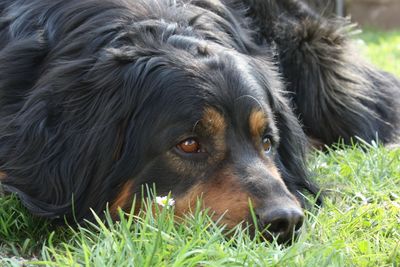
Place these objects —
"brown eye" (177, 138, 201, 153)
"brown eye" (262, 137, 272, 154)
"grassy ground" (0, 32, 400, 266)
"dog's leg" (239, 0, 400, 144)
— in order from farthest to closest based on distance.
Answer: "dog's leg" (239, 0, 400, 144), "brown eye" (262, 137, 272, 154), "brown eye" (177, 138, 201, 153), "grassy ground" (0, 32, 400, 266)

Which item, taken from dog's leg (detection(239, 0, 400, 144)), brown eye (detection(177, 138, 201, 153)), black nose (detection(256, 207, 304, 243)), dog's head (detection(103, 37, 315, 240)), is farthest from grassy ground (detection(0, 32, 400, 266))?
dog's leg (detection(239, 0, 400, 144))

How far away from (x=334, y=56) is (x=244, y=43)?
1.13 metres

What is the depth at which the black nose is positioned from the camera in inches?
111

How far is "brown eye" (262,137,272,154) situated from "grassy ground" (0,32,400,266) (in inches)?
14.6

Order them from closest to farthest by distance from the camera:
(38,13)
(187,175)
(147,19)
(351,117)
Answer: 1. (187,175)
2. (147,19)
3. (38,13)
4. (351,117)

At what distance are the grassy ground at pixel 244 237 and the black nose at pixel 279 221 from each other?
0.06m

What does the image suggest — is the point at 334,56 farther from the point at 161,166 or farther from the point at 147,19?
the point at 161,166

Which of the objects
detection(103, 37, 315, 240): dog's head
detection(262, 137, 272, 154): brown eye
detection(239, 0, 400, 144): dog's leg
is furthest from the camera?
detection(239, 0, 400, 144): dog's leg

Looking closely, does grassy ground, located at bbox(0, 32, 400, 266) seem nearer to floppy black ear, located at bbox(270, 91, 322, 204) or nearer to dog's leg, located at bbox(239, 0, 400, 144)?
floppy black ear, located at bbox(270, 91, 322, 204)

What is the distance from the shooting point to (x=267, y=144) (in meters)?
3.49

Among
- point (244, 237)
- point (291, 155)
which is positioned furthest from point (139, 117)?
point (291, 155)

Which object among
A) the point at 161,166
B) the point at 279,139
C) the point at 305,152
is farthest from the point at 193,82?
the point at 305,152

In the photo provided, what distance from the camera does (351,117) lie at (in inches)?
193

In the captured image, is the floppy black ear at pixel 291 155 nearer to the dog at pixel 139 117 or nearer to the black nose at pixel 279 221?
the dog at pixel 139 117
